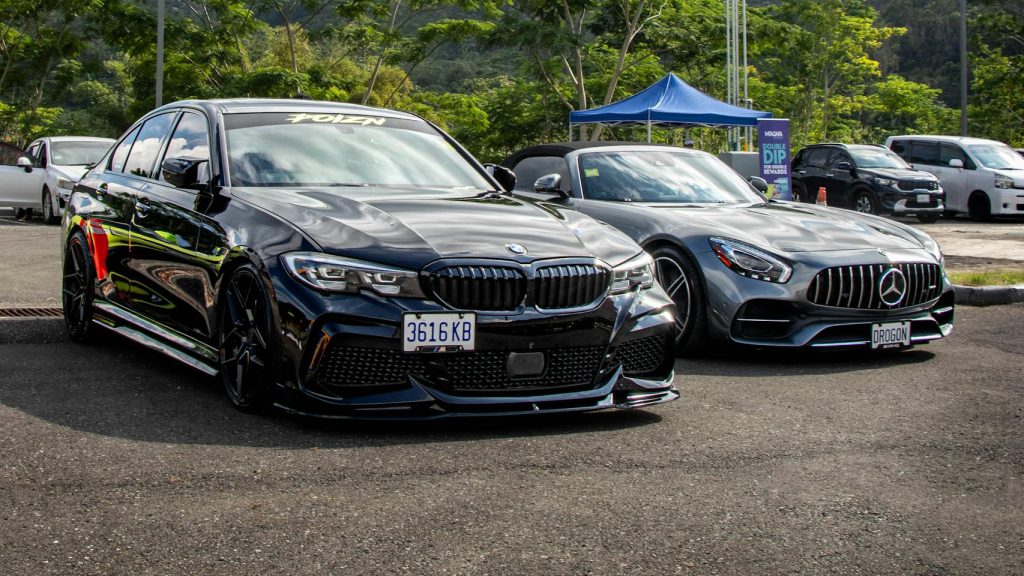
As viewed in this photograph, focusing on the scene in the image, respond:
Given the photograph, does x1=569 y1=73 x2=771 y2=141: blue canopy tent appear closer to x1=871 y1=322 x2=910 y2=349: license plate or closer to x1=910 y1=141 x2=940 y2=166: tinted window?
x1=910 y1=141 x2=940 y2=166: tinted window

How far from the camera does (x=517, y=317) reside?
5.28 metres

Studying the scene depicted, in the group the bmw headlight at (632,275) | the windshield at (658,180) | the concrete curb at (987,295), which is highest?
the windshield at (658,180)

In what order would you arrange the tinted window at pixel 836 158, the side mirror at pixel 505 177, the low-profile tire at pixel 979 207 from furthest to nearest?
the tinted window at pixel 836 158 < the low-profile tire at pixel 979 207 < the side mirror at pixel 505 177

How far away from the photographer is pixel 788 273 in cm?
754

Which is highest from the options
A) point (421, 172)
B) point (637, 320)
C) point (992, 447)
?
point (421, 172)

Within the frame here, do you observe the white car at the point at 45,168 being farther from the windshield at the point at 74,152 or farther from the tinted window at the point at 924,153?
the tinted window at the point at 924,153

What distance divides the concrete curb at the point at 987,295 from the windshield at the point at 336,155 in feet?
19.1

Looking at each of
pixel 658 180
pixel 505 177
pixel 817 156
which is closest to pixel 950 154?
pixel 817 156

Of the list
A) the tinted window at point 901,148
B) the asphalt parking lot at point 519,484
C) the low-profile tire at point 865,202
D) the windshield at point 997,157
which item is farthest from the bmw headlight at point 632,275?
the tinted window at point 901,148

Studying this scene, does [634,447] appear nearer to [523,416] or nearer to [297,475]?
[523,416]

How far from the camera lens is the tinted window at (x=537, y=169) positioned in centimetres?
947

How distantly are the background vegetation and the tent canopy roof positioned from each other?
9215 mm

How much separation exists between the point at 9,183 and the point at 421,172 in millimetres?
18420

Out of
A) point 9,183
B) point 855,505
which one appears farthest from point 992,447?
point 9,183
